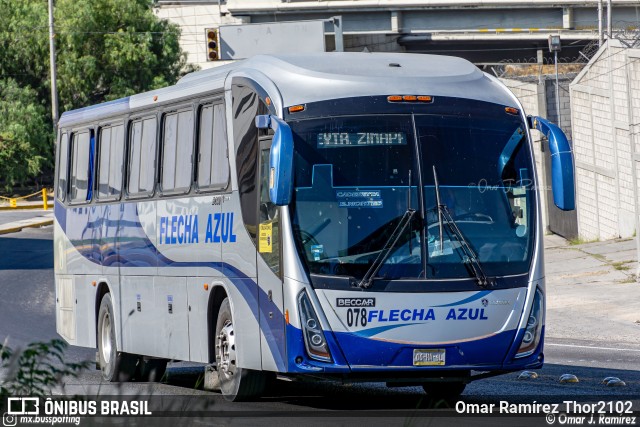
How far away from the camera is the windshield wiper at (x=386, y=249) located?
10977 millimetres

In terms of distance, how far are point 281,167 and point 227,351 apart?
243cm

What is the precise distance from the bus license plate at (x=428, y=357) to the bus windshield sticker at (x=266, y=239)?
1.56 meters

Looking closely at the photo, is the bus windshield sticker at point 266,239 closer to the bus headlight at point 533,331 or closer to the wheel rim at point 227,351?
the wheel rim at point 227,351

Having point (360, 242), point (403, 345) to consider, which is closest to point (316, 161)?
point (360, 242)

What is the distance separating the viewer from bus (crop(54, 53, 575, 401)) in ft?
36.0

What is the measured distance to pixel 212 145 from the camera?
12914mm

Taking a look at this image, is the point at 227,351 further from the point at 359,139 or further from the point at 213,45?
the point at 213,45

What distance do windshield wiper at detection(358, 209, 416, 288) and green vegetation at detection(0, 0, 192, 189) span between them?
5304 cm

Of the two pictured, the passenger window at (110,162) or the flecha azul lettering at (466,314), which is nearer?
the flecha azul lettering at (466,314)

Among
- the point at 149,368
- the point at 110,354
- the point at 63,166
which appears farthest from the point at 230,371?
the point at 63,166

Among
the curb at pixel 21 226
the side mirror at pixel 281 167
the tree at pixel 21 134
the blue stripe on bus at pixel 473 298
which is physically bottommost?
the blue stripe on bus at pixel 473 298

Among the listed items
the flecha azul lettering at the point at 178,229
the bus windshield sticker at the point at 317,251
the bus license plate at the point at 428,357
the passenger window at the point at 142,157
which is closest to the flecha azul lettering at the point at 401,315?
the bus license plate at the point at 428,357

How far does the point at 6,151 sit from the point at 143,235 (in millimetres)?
47279

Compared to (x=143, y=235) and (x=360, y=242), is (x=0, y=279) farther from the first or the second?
(x=360, y=242)
